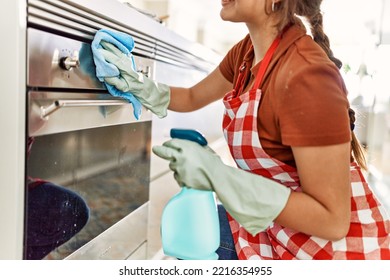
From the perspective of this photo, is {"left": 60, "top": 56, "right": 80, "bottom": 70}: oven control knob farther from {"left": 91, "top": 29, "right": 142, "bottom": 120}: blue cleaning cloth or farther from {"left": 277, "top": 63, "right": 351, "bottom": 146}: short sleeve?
{"left": 277, "top": 63, "right": 351, "bottom": 146}: short sleeve

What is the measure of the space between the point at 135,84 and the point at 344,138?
52 centimetres

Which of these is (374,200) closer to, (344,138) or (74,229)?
(344,138)

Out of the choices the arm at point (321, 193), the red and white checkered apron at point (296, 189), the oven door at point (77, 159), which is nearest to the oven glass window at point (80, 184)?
the oven door at point (77, 159)

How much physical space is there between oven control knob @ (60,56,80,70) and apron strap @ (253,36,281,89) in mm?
378

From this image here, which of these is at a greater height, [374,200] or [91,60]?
[91,60]

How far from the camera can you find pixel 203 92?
1309mm

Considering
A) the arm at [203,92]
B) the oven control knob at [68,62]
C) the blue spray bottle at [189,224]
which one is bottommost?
the blue spray bottle at [189,224]

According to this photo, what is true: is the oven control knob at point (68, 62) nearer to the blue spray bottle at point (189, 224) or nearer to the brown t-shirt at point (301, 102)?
the blue spray bottle at point (189, 224)

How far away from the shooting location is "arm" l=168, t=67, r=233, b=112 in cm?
128

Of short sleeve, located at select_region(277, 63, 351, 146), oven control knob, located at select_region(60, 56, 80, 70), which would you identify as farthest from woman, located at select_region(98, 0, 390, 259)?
oven control knob, located at select_region(60, 56, 80, 70)

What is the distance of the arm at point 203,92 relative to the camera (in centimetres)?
128

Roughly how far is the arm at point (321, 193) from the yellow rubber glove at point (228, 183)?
0.11 ft

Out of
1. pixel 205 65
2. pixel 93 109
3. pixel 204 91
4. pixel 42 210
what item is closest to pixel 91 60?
pixel 93 109

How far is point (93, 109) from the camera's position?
0.96 metres
